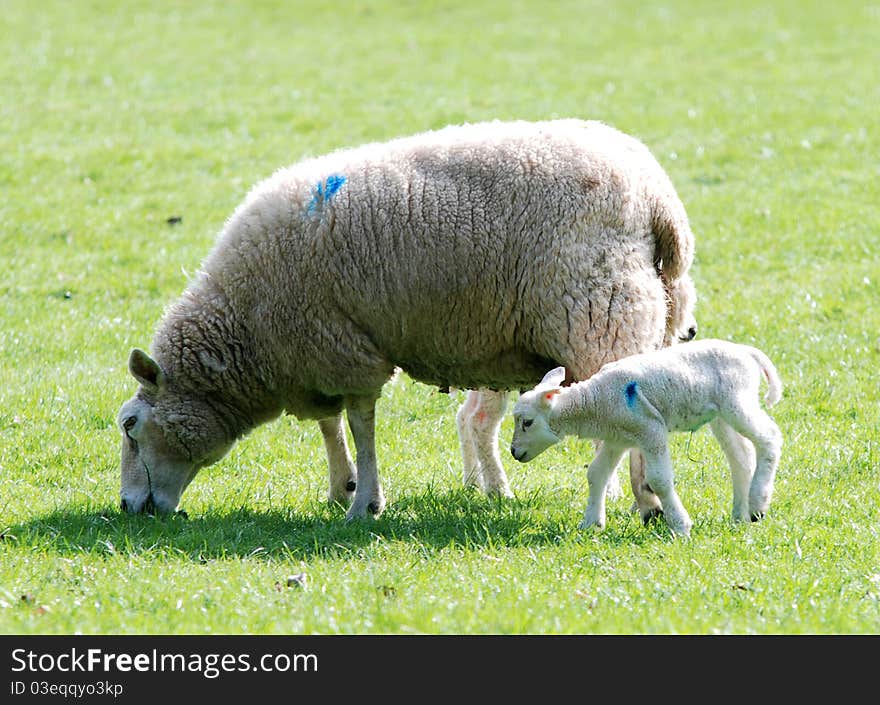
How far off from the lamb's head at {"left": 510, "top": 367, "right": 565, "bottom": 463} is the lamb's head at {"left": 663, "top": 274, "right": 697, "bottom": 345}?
931 millimetres

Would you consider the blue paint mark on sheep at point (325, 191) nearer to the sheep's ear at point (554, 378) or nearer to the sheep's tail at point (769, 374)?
the sheep's ear at point (554, 378)

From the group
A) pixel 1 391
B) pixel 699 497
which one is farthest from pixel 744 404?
pixel 1 391

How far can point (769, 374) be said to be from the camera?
6668 mm

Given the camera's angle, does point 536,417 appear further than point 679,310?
No

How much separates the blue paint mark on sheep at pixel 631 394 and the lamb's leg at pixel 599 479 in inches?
13.6

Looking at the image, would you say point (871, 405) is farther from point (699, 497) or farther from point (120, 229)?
point (120, 229)

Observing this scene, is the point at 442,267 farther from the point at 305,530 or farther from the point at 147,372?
the point at 147,372

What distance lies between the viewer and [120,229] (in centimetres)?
1295

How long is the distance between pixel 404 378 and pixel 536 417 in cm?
331

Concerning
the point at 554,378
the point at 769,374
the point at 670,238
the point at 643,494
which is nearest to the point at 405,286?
the point at 554,378

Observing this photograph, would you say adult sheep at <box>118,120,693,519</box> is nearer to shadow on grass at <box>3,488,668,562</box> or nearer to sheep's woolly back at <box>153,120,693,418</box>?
sheep's woolly back at <box>153,120,693,418</box>

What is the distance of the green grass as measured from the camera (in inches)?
221

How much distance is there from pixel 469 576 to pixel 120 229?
26.5 ft

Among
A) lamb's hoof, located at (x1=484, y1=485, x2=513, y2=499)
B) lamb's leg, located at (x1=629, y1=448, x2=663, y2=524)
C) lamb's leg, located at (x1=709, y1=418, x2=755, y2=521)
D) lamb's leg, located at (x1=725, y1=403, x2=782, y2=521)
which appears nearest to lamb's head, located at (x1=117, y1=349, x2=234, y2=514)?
lamb's hoof, located at (x1=484, y1=485, x2=513, y2=499)
